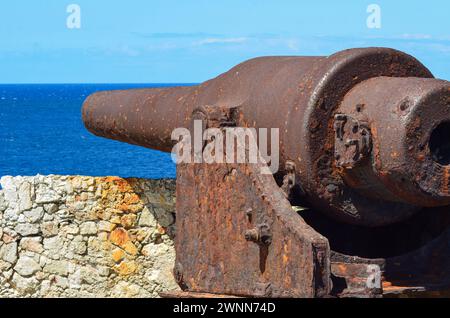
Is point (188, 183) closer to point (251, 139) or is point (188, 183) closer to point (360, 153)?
point (251, 139)

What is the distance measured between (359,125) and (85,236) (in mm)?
4643

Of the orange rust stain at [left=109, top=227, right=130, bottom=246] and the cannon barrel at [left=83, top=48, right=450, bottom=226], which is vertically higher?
the cannon barrel at [left=83, top=48, right=450, bottom=226]

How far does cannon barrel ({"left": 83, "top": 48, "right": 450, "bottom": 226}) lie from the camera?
15.5 feet

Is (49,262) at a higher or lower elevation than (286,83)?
lower

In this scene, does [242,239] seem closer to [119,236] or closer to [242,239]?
[242,239]

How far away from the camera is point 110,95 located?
8.03m

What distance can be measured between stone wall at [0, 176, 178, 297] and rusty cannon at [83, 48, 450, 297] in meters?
3.25

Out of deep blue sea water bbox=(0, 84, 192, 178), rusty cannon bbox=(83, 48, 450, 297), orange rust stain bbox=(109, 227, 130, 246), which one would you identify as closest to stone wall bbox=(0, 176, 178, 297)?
orange rust stain bbox=(109, 227, 130, 246)

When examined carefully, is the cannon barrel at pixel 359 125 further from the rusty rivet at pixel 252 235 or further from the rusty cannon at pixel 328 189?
the rusty rivet at pixel 252 235

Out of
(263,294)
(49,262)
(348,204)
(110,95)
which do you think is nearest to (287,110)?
(348,204)

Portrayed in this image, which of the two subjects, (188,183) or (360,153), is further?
(188,183)

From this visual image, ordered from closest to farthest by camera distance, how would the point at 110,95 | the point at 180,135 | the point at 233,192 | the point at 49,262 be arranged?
the point at 233,192 < the point at 180,135 < the point at 110,95 < the point at 49,262

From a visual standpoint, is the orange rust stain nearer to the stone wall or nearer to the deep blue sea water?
the stone wall

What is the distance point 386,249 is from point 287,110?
1.01 m
